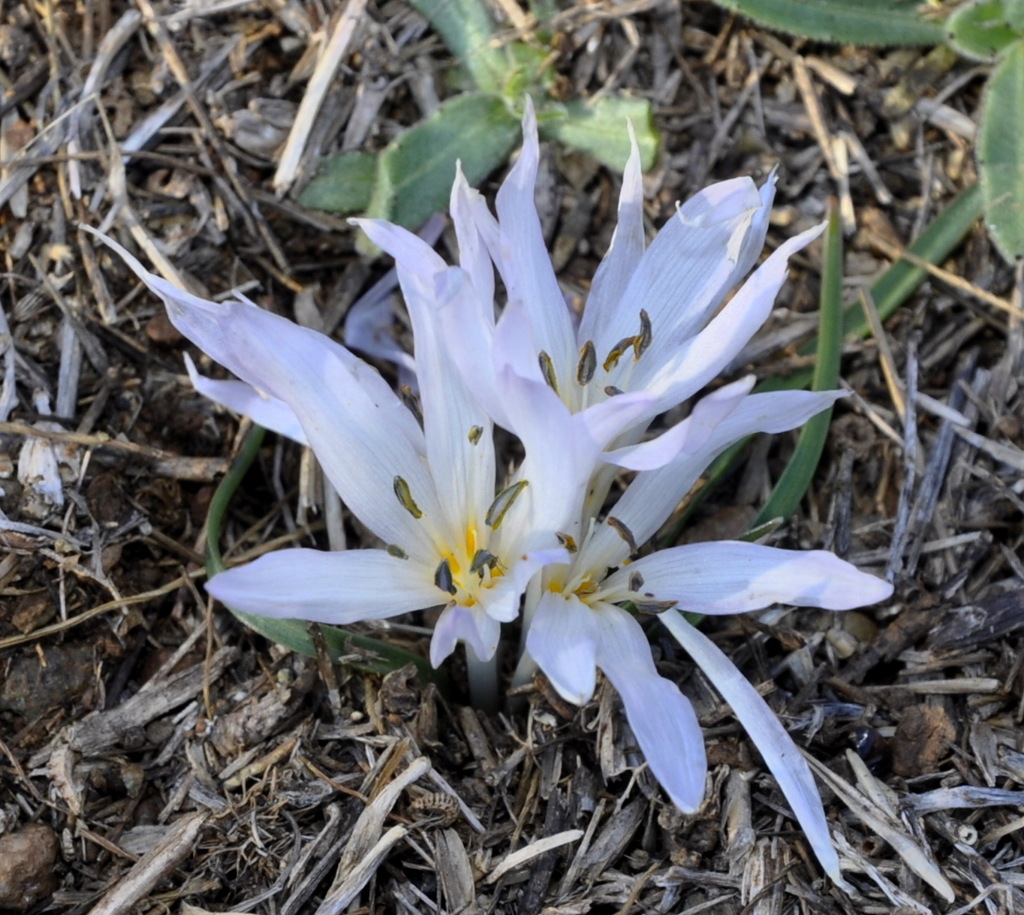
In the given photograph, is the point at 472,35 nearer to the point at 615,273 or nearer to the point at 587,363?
the point at 615,273

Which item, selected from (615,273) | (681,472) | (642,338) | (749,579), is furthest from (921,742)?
(615,273)

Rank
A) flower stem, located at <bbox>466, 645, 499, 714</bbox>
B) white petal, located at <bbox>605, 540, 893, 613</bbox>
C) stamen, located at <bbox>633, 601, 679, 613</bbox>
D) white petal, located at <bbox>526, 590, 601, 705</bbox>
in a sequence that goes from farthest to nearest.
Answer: flower stem, located at <bbox>466, 645, 499, 714</bbox>
stamen, located at <bbox>633, 601, 679, 613</bbox>
white petal, located at <bbox>605, 540, 893, 613</bbox>
white petal, located at <bbox>526, 590, 601, 705</bbox>

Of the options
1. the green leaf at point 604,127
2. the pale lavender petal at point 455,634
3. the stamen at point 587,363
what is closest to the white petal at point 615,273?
the stamen at point 587,363

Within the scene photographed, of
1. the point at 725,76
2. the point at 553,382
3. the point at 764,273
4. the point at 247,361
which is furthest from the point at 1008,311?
the point at 247,361

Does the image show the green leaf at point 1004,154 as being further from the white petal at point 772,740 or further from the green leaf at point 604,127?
the white petal at point 772,740

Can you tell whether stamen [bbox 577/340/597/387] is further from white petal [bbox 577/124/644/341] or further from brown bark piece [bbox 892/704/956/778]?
brown bark piece [bbox 892/704/956/778]

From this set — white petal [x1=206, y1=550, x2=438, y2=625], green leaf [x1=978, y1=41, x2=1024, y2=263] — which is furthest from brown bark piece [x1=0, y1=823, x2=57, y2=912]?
green leaf [x1=978, y1=41, x2=1024, y2=263]
